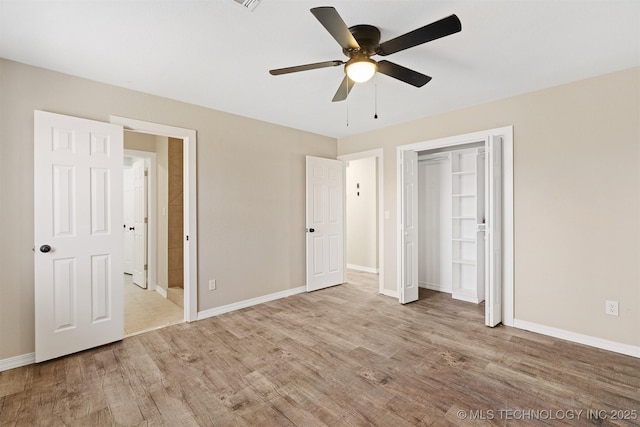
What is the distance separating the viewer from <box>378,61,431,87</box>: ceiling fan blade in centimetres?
206

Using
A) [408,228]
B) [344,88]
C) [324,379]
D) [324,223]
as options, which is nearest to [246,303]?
[324,223]

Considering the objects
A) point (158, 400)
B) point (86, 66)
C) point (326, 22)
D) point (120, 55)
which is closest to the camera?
point (326, 22)

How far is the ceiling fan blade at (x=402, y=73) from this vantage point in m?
2.06

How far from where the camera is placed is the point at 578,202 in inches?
114

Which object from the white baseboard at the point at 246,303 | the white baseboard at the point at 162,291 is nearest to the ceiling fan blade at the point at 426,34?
the white baseboard at the point at 246,303

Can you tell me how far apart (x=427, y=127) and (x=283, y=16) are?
269 centimetres

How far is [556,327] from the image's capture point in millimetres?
3023

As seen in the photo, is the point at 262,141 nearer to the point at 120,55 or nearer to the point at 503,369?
the point at 120,55

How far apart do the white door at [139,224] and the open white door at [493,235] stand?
496cm

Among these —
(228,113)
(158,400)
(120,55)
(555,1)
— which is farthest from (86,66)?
(555,1)

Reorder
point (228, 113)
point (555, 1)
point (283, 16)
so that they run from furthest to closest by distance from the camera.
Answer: point (228, 113)
point (283, 16)
point (555, 1)

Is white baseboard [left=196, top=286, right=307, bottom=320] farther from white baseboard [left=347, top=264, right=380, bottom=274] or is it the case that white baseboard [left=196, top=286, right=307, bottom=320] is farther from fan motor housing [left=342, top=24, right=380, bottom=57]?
fan motor housing [left=342, top=24, right=380, bottom=57]

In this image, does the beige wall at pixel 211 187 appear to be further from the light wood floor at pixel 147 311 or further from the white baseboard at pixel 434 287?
the white baseboard at pixel 434 287

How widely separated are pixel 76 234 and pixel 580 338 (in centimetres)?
485
